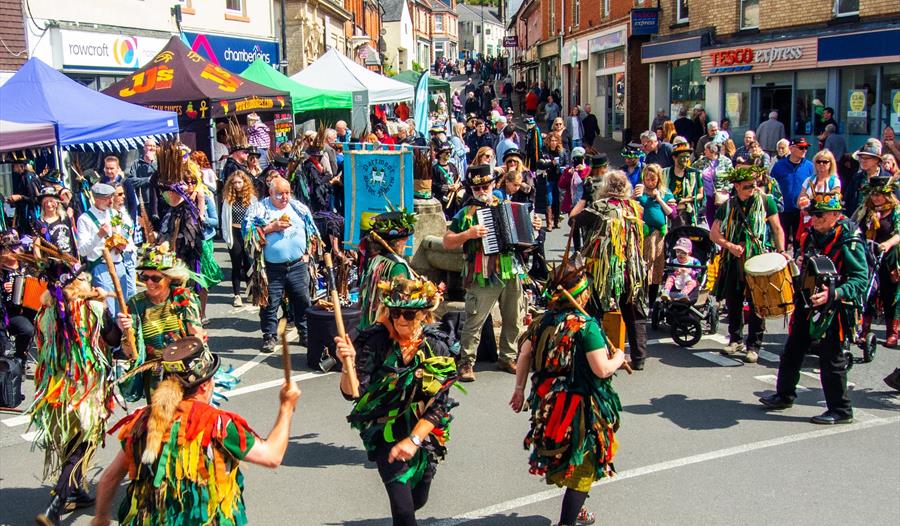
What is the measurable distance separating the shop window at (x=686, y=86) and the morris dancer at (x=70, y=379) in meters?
21.8

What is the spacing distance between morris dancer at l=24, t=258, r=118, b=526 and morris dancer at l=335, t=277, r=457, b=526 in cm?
168

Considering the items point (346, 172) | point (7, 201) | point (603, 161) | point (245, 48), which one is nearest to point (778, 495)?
point (603, 161)

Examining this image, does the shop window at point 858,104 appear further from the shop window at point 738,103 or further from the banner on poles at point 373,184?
the banner on poles at point 373,184

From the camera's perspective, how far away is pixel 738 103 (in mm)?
22828

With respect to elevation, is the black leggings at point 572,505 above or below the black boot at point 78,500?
above

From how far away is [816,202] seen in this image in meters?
7.07

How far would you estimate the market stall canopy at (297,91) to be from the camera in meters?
18.1

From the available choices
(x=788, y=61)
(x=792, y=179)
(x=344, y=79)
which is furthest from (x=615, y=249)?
(x=788, y=61)

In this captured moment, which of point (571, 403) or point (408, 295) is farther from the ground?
point (408, 295)

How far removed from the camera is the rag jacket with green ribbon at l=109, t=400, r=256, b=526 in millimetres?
3682

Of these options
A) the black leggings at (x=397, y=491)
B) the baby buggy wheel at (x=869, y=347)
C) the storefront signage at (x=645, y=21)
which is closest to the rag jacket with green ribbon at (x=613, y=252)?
the baby buggy wheel at (x=869, y=347)

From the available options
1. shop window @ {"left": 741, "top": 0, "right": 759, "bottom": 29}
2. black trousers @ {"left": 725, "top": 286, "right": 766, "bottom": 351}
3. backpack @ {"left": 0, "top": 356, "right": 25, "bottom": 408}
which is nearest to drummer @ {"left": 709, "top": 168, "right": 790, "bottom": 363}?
black trousers @ {"left": 725, "top": 286, "right": 766, "bottom": 351}

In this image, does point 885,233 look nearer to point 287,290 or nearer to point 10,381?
point 287,290

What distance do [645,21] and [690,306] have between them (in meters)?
20.5
